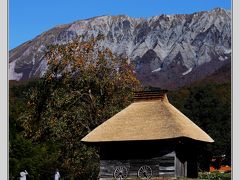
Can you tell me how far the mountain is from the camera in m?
51.2

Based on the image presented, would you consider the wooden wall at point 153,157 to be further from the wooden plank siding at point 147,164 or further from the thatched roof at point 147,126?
the thatched roof at point 147,126

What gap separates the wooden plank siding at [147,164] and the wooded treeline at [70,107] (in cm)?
361

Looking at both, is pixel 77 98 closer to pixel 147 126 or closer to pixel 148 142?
pixel 147 126

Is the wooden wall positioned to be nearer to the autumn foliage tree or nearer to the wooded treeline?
the wooded treeline

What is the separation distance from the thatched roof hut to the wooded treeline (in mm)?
3470

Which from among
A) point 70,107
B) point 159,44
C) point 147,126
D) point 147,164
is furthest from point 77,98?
point 159,44

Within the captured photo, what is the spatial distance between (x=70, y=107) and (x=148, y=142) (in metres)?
6.85

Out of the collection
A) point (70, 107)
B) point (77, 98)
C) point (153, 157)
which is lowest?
point (153, 157)

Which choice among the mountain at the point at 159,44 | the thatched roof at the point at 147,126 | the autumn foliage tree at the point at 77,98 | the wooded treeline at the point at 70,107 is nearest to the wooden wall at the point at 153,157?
the thatched roof at the point at 147,126

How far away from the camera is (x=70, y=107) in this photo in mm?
31500

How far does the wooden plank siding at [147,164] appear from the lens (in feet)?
84.5

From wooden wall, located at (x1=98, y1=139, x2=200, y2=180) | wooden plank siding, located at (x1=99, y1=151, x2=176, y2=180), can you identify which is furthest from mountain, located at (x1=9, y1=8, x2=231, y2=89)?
wooden plank siding, located at (x1=99, y1=151, x2=176, y2=180)

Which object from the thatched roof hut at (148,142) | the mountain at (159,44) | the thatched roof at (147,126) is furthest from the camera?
the mountain at (159,44)
